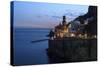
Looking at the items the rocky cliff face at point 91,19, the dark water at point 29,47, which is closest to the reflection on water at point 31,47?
the dark water at point 29,47

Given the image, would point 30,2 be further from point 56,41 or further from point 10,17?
point 56,41

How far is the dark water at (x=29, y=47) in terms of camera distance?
2.72m

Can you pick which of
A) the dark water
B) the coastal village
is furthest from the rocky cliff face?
the dark water

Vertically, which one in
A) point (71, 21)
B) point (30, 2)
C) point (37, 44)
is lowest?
point (37, 44)

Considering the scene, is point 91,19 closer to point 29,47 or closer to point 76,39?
point 76,39

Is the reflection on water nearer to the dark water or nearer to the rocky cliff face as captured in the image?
the dark water

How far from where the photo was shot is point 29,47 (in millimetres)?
2781

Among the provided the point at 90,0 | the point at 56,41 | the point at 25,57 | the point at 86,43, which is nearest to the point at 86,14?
the point at 90,0

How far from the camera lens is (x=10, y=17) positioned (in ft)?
8.96

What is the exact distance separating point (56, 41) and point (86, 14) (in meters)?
0.63

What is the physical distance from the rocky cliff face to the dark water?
0.60m

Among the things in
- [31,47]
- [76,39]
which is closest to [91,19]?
[76,39]

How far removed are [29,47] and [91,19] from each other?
1.05m
